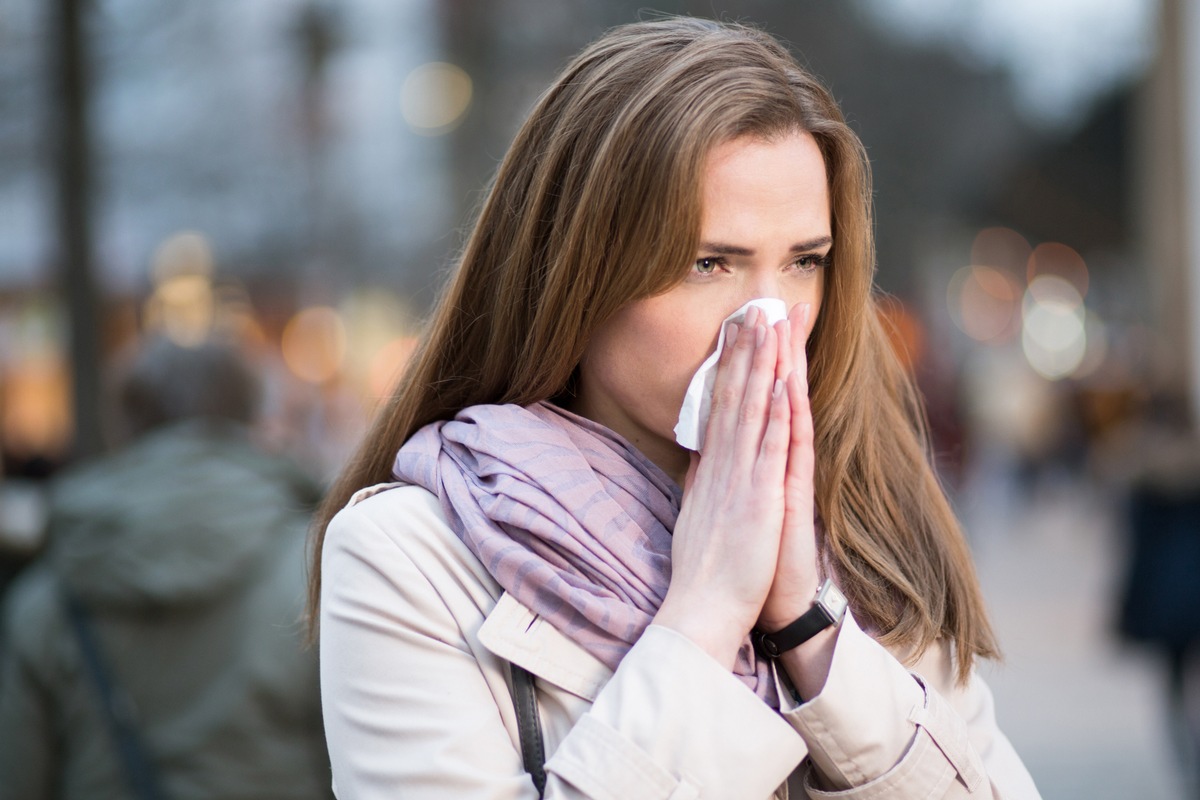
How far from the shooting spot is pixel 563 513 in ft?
6.17

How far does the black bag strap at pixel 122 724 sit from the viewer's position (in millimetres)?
3252

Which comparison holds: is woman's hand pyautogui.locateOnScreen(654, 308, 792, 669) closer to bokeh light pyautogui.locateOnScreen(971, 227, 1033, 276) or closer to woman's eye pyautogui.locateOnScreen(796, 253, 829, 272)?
woman's eye pyautogui.locateOnScreen(796, 253, 829, 272)

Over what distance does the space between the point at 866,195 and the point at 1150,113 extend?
16868 mm

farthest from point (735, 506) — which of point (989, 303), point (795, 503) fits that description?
point (989, 303)

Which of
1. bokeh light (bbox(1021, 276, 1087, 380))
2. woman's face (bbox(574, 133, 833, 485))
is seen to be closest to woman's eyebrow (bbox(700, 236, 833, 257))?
woman's face (bbox(574, 133, 833, 485))

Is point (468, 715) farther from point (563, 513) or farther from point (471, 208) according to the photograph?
point (471, 208)

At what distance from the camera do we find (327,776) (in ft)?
11.0

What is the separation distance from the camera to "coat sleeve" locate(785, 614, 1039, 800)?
71.2 inches

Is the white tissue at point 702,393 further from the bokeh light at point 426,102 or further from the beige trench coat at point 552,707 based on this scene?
the bokeh light at point 426,102

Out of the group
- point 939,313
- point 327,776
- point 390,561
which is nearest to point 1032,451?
point 939,313

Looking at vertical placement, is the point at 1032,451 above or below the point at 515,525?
below

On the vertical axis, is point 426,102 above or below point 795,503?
below

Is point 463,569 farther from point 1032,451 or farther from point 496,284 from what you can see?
point 1032,451

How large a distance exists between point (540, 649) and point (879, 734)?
1.53 ft
